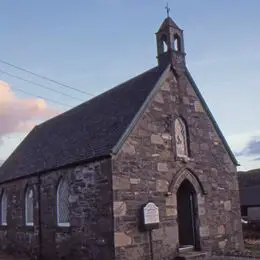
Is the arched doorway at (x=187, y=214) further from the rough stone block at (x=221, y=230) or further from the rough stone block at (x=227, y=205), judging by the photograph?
the rough stone block at (x=227, y=205)

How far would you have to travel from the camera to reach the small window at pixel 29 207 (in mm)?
22933

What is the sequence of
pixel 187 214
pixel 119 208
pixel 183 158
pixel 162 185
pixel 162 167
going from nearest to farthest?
pixel 119 208 < pixel 162 185 < pixel 162 167 < pixel 183 158 < pixel 187 214

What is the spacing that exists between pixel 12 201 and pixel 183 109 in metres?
11.6

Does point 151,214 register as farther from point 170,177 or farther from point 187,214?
point 187,214

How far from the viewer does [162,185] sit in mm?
18109

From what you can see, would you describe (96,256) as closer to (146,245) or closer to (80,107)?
(146,245)

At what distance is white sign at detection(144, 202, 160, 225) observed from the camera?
1689 cm

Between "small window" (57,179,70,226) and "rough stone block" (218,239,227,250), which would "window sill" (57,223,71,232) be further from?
"rough stone block" (218,239,227,250)

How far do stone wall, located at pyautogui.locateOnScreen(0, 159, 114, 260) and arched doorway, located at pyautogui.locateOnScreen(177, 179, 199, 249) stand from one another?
14.8 feet

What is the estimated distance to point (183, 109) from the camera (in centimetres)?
2012

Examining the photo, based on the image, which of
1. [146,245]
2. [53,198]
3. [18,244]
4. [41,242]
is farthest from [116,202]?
[18,244]

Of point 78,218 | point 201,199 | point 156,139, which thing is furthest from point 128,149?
point 201,199

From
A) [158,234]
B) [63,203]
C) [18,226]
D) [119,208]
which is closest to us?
[119,208]

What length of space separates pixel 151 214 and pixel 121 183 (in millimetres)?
1786
